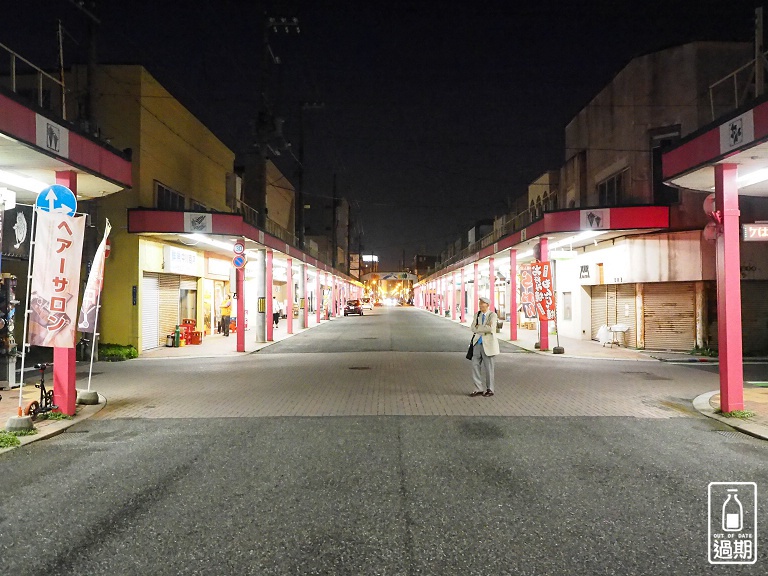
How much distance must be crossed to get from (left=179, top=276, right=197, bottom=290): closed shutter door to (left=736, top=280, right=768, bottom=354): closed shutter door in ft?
69.9

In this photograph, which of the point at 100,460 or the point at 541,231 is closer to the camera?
the point at 100,460

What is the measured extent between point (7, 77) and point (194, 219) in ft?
30.0

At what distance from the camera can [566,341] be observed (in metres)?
24.0

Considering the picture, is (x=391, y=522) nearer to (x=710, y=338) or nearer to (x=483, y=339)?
(x=483, y=339)

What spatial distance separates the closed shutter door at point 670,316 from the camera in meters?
19.0

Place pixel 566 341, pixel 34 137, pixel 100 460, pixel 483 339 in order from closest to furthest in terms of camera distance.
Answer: pixel 100 460 < pixel 34 137 < pixel 483 339 < pixel 566 341

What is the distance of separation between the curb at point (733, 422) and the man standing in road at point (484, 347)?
369 centimetres

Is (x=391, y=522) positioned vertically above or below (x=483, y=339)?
below

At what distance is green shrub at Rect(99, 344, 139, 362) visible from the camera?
17.5 meters

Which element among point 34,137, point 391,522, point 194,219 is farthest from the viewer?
point 194,219

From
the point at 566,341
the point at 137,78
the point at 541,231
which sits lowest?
the point at 566,341

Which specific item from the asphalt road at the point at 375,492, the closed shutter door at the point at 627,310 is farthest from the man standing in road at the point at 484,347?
the closed shutter door at the point at 627,310

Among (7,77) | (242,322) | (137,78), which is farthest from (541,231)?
(7,77)

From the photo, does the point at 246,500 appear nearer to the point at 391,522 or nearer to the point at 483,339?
the point at 391,522
